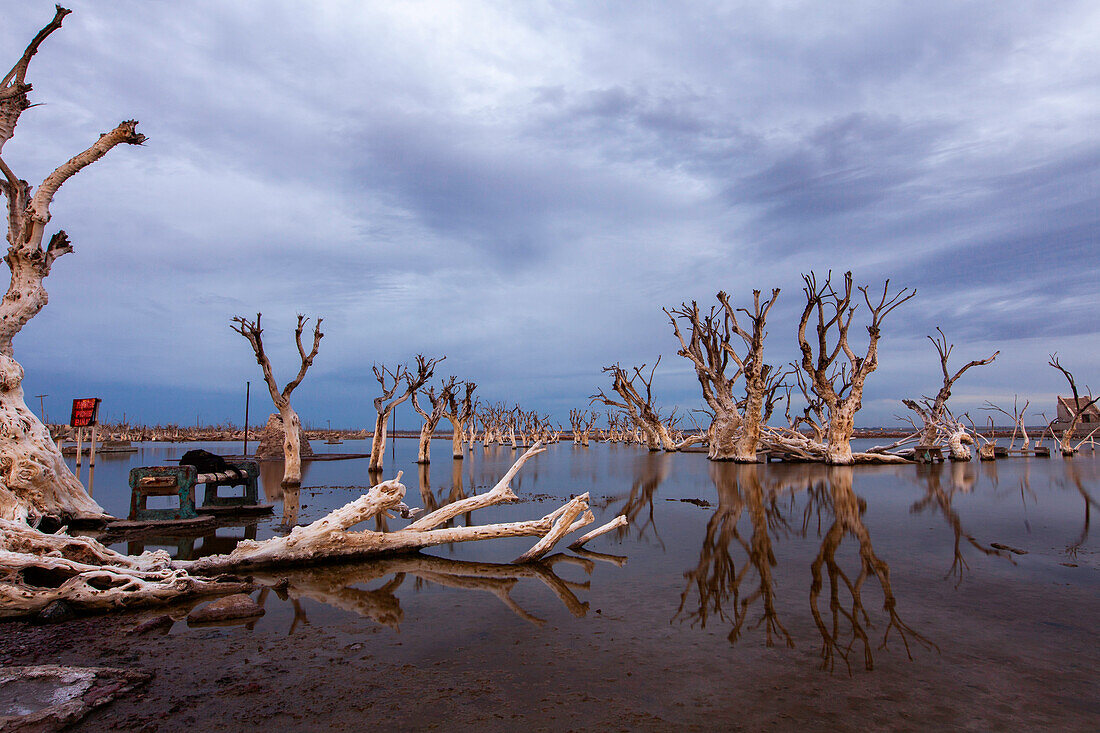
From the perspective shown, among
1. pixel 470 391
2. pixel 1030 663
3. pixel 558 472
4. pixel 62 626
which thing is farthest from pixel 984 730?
pixel 470 391

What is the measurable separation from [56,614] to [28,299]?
7751mm

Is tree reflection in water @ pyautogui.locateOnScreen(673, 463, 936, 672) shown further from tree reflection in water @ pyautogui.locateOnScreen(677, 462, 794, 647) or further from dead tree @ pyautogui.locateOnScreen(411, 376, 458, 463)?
dead tree @ pyautogui.locateOnScreen(411, 376, 458, 463)

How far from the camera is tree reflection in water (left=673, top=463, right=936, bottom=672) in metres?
5.22

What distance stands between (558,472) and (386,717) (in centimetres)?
2267

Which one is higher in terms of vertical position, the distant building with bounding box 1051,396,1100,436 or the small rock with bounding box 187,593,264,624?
the distant building with bounding box 1051,396,1100,436

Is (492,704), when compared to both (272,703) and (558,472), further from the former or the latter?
(558,472)

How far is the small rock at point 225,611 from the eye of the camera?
579cm

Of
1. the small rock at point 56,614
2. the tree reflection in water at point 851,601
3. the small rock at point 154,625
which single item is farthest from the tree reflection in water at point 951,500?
the small rock at point 56,614

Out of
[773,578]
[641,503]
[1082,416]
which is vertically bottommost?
[641,503]

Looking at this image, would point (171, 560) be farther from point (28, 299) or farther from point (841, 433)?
point (841, 433)

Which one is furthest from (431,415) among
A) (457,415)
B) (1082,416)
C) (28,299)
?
(1082,416)

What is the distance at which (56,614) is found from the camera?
5.78m

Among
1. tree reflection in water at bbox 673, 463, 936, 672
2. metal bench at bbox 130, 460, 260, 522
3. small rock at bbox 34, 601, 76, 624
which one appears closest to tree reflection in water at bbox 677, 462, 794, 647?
tree reflection in water at bbox 673, 463, 936, 672

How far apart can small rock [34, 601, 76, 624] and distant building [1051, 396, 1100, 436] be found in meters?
57.1
